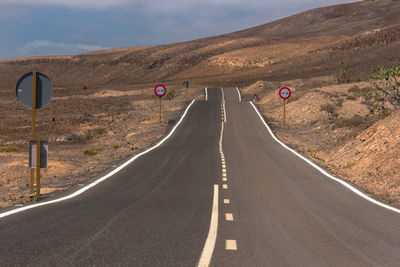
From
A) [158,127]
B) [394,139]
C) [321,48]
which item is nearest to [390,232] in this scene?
[394,139]

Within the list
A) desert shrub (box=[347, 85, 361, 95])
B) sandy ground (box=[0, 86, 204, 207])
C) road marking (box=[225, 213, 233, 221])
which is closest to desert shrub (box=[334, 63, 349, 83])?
desert shrub (box=[347, 85, 361, 95])

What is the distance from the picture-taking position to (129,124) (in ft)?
127

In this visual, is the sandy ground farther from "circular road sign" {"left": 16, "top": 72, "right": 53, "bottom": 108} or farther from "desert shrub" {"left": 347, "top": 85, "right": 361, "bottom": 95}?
"desert shrub" {"left": 347, "top": 85, "right": 361, "bottom": 95}

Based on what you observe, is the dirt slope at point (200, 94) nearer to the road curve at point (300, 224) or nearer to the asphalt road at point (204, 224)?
the road curve at point (300, 224)

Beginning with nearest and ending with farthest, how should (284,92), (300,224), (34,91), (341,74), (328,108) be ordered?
(300,224) → (34,91) → (284,92) → (328,108) → (341,74)

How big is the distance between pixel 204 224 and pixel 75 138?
25.3 meters

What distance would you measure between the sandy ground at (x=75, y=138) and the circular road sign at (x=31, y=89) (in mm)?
2345

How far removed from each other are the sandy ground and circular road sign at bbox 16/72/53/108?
2.34 meters

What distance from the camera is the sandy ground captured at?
14.1 m

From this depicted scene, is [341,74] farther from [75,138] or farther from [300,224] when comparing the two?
[300,224]

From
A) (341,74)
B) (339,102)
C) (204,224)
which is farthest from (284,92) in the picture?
(341,74)

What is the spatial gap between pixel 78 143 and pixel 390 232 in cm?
2537

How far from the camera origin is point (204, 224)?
7.46 meters

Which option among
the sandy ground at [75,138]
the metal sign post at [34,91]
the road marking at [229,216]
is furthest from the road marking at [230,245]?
the sandy ground at [75,138]
